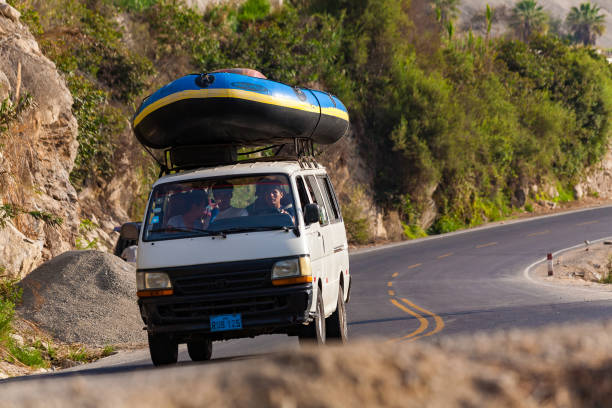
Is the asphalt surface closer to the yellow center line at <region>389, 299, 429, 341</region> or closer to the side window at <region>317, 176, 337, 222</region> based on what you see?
the yellow center line at <region>389, 299, 429, 341</region>

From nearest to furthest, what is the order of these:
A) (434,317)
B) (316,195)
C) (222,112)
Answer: (222,112) → (316,195) → (434,317)

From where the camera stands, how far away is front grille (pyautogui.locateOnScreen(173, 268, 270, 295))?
8422 millimetres

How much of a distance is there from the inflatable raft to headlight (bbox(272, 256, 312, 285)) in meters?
2.46

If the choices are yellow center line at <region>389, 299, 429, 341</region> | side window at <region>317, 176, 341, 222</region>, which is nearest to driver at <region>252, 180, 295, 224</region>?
side window at <region>317, 176, 341, 222</region>

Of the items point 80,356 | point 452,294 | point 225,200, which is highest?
point 225,200

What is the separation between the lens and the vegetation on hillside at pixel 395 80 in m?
26.5

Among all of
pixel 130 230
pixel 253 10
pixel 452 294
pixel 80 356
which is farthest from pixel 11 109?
pixel 253 10

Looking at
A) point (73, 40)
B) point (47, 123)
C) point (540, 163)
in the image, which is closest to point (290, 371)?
point (47, 123)

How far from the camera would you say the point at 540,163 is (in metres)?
49.4

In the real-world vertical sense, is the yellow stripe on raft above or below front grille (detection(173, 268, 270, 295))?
above

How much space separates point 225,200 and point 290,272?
125 cm

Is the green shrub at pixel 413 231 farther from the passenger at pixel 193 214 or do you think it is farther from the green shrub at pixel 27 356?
the passenger at pixel 193 214

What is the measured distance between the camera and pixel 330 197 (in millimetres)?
11508

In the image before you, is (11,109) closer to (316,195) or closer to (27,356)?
(27,356)
